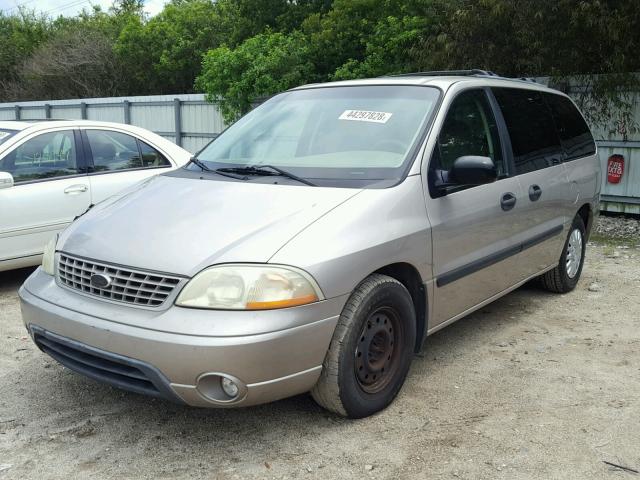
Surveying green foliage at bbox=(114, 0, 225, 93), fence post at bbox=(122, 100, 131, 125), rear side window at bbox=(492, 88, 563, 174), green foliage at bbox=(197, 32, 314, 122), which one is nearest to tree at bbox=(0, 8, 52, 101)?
green foliage at bbox=(114, 0, 225, 93)

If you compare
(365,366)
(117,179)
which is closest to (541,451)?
(365,366)

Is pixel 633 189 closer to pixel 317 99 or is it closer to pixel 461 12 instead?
pixel 461 12

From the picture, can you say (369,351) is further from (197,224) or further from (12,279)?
(12,279)

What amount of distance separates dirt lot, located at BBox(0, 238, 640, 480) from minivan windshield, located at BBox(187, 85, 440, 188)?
50.0 inches

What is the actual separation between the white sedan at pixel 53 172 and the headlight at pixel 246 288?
136 inches

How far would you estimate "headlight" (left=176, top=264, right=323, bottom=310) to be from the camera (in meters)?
2.89

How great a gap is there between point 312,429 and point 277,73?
12.1 m

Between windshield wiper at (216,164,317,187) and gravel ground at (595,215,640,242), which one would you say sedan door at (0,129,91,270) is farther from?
gravel ground at (595,215,640,242)

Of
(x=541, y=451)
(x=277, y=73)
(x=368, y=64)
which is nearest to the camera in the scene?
(x=541, y=451)

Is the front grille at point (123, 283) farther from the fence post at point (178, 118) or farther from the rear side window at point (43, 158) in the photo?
the fence post at point (178, 118)

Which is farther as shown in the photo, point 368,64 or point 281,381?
point 368,64

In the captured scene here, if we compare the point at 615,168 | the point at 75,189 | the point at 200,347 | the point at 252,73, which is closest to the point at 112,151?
the point at 75,189

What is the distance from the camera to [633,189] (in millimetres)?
9578

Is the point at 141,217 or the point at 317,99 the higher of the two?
the point at 317,99
